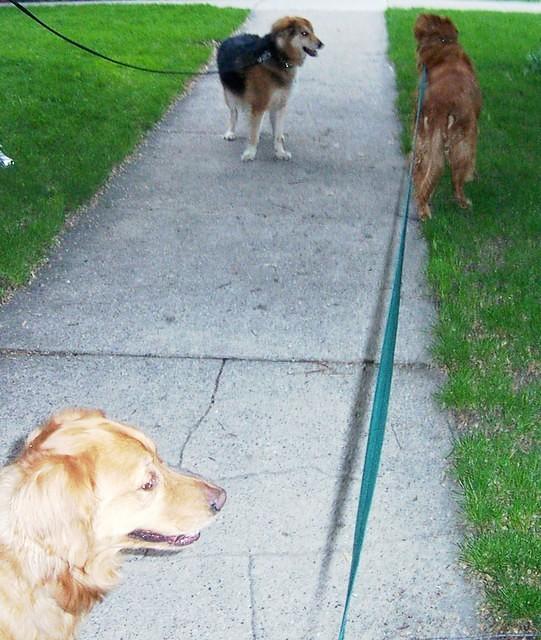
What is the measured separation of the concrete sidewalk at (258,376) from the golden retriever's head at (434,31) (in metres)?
1.41

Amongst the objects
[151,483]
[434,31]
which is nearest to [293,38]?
[434,31]

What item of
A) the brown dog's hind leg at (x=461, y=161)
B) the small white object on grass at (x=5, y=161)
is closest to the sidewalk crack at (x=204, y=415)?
the brown dog's hind leg at (x=461, y=161)

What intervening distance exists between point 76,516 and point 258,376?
229 cm

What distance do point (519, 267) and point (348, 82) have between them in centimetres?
695

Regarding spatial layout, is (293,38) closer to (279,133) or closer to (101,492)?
(279,133)

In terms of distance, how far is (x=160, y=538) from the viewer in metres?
2.70

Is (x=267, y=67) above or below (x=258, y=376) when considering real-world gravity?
Result: above

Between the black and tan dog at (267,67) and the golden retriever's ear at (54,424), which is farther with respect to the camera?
the black and tan dog at (267,67)

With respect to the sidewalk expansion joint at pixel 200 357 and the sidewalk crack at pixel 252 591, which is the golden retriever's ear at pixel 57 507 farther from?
the sidewalk expansion joint at pixel 200 357

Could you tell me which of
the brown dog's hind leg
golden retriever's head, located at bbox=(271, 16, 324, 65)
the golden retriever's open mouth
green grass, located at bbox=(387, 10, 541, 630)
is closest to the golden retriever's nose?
the golden retriever's open mouth

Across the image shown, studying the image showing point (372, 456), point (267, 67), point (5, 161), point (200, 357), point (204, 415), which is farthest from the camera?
point (267, 67)

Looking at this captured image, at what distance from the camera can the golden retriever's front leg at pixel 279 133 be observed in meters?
8.00

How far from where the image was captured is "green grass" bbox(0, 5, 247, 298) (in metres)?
6.33

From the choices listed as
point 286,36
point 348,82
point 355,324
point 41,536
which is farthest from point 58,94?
point 41,536
